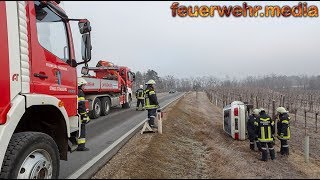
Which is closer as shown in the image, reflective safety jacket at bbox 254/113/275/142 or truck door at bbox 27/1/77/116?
truck door at bbox 27/1/77/116

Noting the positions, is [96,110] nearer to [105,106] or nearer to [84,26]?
[105,106]

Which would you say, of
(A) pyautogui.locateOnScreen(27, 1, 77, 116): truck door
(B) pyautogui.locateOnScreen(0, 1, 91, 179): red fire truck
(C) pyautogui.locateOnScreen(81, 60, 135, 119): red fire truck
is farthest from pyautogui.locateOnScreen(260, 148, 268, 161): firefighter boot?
(C) pyautogui.locateOnScreen(81, 60, 135, 119): red fire truck

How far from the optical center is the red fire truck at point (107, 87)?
16.8m

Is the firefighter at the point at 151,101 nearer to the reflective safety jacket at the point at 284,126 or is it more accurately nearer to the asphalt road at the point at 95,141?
the asphalt road at the point at 95,141

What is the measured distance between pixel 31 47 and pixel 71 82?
50.8 inches

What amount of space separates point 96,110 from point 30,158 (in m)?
12.6

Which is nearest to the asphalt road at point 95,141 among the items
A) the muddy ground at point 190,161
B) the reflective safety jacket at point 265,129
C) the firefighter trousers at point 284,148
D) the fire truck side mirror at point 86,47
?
the muddy ground at point 190,161

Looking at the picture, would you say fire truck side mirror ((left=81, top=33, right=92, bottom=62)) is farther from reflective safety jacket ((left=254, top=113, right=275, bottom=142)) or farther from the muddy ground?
reflective safety jacket ((left=254, top=113, right=275, bottom=142))

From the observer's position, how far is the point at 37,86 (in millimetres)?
4949

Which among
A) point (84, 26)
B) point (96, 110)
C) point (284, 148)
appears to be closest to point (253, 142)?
point (284, 148)

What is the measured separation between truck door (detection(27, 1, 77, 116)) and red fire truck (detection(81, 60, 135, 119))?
9.63 m

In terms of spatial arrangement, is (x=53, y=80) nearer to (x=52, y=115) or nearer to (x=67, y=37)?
(x=52, y=115)

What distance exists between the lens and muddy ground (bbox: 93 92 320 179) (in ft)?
22.2

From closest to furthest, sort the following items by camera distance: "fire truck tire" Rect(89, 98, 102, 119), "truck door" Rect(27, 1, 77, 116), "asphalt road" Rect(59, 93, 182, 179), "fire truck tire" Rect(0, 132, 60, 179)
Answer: "fire truck tire" Rect(0, 132, 60, 179) → "truck door" Rect(27, 1, 77, 116) → "asphalt road" Rect(59, 93, 182, 179) → "fire truck tire" Rect(89, 98, 102, 119)
